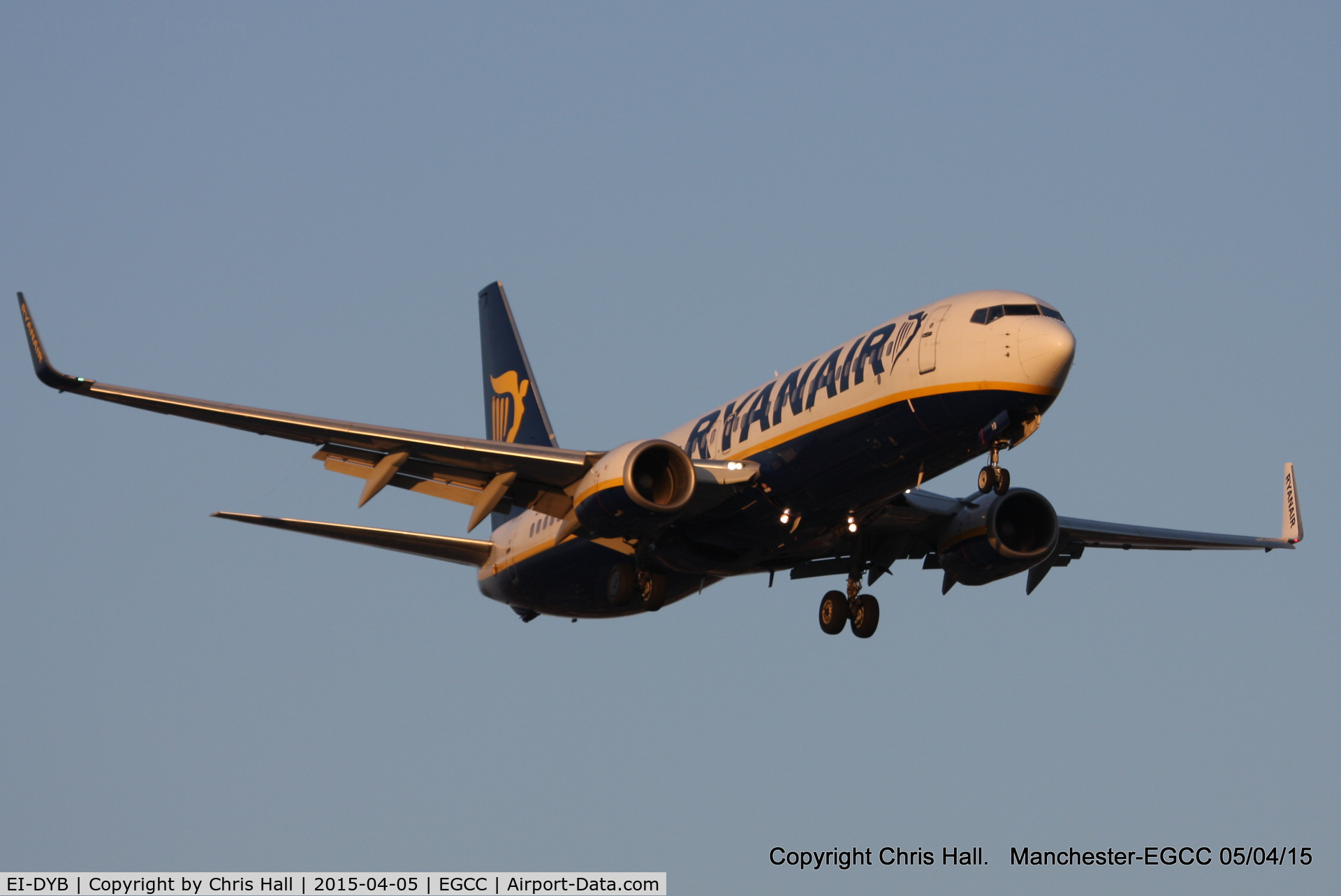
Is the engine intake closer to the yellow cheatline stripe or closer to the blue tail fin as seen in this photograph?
the yellow cheatline stripe

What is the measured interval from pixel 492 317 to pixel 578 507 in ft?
58.1

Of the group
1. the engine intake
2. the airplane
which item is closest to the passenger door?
the airplane

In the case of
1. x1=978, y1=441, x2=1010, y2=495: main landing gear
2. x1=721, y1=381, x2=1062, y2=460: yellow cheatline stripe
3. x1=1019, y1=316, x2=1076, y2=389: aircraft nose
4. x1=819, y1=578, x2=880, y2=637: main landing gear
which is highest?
x1=1019, y1=316, x2=1076, y2=389: aircraft nose

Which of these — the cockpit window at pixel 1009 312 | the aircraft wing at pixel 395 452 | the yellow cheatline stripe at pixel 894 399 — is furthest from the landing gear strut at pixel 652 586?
the cockpit window at pixel 1009 312

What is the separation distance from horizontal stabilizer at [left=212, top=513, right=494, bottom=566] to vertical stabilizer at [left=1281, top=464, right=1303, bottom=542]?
20.0 meters

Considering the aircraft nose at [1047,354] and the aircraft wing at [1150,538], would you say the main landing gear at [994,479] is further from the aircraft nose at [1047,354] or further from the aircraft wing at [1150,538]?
the aircraft wing at [1150,538]

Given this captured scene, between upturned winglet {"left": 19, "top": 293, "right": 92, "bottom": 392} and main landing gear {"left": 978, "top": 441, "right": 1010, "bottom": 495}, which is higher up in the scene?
upturned winglet {"left": 19, "top": 293, "right": 92, "bottom": 392}

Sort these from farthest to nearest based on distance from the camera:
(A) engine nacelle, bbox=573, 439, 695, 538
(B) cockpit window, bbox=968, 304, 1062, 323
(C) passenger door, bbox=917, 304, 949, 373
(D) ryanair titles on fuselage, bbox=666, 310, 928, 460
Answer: (A) engine nacelle, bbox=573, 439, 695, 538, (D) ryanair titles on fuselage, bbox=666, 310, 928, 460, (C) passenger door, bbox=917, 304, 949, 373, (B) cockpit window, bbox=968, 304, 1062, 323

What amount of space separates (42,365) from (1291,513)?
1167 inches

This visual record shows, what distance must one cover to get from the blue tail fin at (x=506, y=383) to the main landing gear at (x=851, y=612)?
32.6 ft

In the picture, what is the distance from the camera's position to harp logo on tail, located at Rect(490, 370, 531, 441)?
1775 inches

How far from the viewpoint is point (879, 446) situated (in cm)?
2969

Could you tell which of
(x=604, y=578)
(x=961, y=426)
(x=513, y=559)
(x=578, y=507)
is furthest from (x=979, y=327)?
(x=513, y=559)

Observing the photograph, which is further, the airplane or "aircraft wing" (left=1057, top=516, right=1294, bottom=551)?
"aircraft wing" (left=1057, top=516, right=1294, bottom=551)
